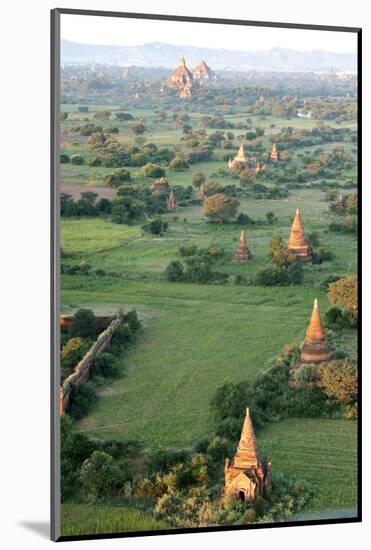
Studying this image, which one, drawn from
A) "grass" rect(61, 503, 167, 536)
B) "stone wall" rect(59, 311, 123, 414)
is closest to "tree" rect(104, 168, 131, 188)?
"stone wall" rect(59, 311, 123, 414)

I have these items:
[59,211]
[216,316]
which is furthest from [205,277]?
[59,211]

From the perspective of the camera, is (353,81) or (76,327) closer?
(76,327)

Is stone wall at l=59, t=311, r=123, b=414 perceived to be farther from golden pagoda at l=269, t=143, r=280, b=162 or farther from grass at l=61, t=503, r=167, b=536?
golden pagoda at l=269, t=143, r=280, b=162

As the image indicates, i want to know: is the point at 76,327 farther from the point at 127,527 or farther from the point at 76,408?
the point at 127,527

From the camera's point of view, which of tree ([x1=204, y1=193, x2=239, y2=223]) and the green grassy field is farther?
tree ([x1=204, y1=193, x2=239, y2=223])

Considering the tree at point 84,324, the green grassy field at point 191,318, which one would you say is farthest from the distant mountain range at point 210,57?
the tree at point 84,324

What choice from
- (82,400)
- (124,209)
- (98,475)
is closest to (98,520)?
(98,475)

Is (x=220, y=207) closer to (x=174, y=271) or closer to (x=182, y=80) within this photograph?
(x=174, y=271)
